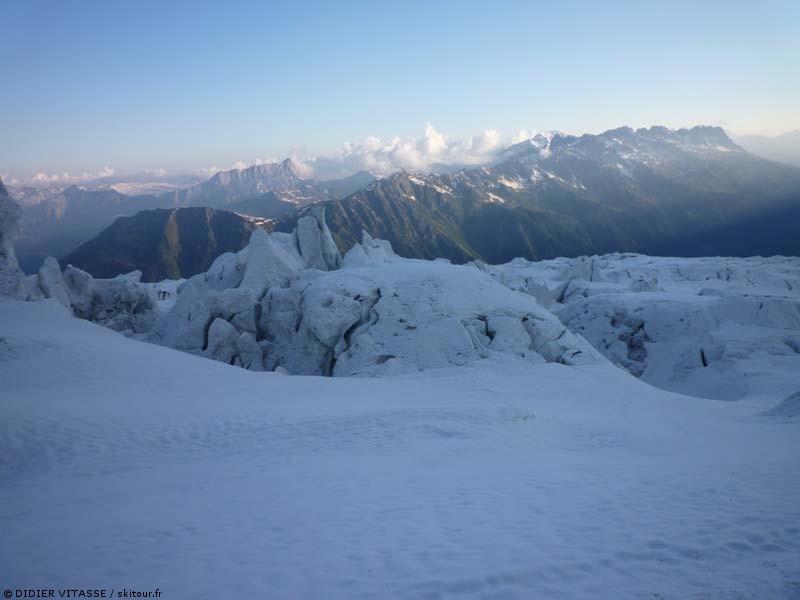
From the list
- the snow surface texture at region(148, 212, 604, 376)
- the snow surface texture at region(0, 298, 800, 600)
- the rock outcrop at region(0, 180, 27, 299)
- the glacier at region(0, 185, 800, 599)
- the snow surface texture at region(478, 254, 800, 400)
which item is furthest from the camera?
the snow surface texture at region(478, 254, 800, 400)

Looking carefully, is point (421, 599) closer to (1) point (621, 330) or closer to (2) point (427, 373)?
(2) point (427, 373)

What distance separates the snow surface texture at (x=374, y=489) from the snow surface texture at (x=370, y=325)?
5586 mm

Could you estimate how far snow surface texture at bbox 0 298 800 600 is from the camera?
23.2ft

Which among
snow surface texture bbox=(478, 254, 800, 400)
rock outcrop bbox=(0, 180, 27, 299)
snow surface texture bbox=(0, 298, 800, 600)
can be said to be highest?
rock outcrop bbox=(0, 180, 27, 299)

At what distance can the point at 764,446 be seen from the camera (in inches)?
611

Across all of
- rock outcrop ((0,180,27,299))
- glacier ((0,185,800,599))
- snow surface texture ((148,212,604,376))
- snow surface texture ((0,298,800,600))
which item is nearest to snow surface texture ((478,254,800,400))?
glacier ((0,185,800,599))

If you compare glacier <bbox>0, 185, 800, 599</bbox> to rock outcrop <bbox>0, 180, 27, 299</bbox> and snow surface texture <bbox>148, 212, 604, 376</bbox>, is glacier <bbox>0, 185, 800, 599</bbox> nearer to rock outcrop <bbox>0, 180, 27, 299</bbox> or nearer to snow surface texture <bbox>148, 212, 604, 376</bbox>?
snow surface texture <bbox>148, 212, 604, 376</bbox>

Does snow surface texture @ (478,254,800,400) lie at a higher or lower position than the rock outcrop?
lower

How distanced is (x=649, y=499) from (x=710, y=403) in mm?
18984

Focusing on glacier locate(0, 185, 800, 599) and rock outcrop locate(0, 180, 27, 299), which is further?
rock outcrop locate(0, 180, 27, 299)

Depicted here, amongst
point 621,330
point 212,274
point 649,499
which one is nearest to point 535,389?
point 649,499

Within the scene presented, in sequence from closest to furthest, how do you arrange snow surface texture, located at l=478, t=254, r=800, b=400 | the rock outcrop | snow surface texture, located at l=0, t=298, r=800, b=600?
snow surface texture, located at l=0, t=298, r=800, b=600 → the rock outcrop → snow surface texture, located at l=478, t=254, r=800, b=400

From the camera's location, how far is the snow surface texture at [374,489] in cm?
708

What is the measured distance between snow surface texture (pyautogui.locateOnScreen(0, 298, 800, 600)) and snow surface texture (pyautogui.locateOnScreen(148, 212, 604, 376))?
220 inches
